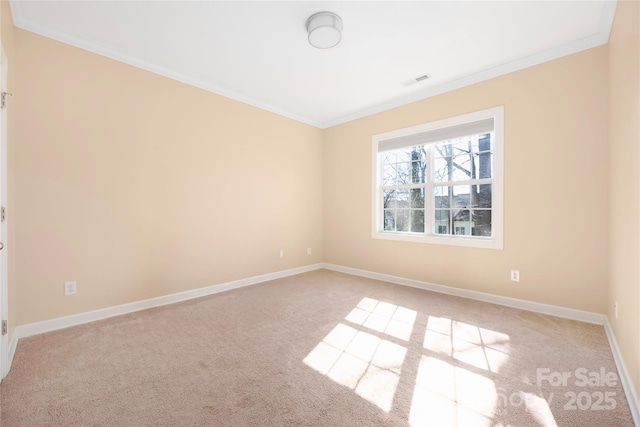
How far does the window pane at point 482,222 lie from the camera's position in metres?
3.41

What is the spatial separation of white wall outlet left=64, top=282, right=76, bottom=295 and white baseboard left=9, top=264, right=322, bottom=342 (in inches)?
8.8

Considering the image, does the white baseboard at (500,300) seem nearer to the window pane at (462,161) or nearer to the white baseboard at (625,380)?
the white baseboard at (625,380)

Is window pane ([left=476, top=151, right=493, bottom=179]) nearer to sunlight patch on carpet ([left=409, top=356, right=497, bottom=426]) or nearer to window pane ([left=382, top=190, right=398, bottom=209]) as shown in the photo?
window pane ([left=382, top=190, right=398, bottom=209])

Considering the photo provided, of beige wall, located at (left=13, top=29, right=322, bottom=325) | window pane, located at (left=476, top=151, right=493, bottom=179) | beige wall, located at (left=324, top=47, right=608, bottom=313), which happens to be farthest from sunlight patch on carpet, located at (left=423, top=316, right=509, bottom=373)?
beige wall, located at (left=13, top=29, right=322, bottom=325)

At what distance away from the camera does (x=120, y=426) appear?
1.43 metres

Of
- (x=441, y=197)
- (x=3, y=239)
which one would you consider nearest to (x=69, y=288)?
(x=3, y=239)

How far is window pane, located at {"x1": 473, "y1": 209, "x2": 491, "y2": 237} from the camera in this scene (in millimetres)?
3406

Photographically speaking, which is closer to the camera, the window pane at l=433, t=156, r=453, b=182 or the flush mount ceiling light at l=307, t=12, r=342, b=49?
the flush mount ceiling light at l=307, t=12, r=342, b=49

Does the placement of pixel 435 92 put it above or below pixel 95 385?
above

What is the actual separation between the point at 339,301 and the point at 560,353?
2041 millimetres

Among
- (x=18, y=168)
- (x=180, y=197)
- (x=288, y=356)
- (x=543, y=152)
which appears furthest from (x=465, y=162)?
(x=18, y=168)

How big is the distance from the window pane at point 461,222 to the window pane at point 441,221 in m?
0.10

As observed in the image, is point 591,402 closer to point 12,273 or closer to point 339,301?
point 339,301

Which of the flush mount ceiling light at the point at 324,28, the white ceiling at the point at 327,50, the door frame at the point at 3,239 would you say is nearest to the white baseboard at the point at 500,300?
the white ceiling at the point at 327,50
